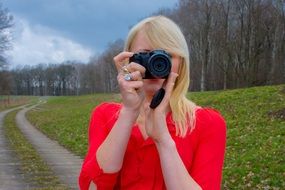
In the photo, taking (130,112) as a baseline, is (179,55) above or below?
above

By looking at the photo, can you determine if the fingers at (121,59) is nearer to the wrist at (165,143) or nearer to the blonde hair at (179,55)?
the blonde hair at (179,55)

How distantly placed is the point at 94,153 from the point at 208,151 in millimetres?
490

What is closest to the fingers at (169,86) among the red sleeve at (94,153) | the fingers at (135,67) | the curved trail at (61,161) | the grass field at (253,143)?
the fingers at (135,67)

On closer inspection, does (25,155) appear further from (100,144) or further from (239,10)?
(239,10)

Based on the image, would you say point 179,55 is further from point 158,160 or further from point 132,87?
point 158,160

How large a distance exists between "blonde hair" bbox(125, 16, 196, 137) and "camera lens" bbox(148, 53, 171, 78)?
144mm

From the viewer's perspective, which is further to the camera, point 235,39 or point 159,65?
point 235,39

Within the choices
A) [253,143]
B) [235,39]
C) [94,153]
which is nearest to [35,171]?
[253,143]

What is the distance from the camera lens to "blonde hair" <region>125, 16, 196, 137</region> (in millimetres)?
2041

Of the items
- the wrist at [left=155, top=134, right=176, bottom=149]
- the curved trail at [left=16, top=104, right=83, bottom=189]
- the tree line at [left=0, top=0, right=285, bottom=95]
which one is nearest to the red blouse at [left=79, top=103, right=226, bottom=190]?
the wrist at [left=155, top=134, right=176, bottom=149]

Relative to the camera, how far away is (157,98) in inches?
75.9

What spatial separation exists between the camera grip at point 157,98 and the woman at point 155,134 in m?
0.02

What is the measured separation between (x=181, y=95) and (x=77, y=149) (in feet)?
41.3

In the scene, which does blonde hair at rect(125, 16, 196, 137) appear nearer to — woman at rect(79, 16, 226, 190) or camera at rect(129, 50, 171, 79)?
woman at rect(79, 16, 226, 190)
